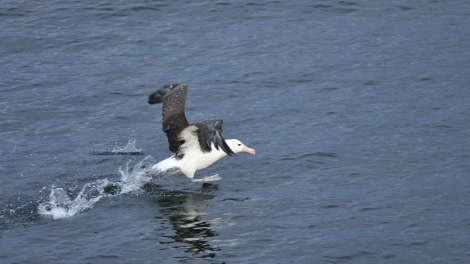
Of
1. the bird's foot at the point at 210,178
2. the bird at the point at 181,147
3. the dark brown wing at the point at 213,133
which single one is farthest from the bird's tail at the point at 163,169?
the dark brown wing at the point at 213,133

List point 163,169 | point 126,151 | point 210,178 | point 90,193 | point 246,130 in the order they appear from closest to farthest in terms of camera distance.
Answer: point 90,193
point 163,169
point 210,178
point 126,151
point 246,130

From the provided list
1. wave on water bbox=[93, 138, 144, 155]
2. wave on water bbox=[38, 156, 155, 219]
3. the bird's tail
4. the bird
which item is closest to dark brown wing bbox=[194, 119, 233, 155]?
the bird

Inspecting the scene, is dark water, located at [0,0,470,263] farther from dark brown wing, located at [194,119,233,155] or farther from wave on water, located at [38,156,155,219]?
dark brown wing, located at [194,119,233,155]

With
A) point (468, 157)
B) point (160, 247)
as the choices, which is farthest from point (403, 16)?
point (160, 247)

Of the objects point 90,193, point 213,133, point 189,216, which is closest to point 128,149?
point 90,193

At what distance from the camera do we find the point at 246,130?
58.0 ft

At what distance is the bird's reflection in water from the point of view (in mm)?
12195

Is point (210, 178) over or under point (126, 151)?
under

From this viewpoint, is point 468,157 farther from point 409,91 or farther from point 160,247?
point 160,247

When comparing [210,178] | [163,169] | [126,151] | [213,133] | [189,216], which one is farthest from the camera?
[126,151]

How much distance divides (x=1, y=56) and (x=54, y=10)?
3333 mm

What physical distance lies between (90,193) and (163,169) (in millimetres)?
1286

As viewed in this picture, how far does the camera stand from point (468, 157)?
1566cm

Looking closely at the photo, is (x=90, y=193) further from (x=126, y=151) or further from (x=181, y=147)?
(x=126, y=151)
